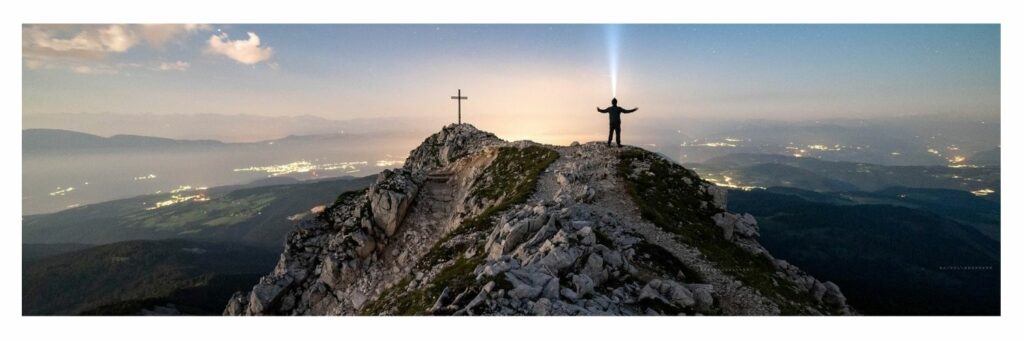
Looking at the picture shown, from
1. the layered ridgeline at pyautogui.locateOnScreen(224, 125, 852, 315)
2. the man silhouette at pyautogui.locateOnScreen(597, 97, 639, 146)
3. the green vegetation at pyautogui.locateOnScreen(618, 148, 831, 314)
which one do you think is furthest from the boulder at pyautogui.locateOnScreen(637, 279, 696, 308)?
the man silhouette at pyautogui.locateOnScreen(597, 97, 639, 146)

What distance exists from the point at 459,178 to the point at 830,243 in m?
225

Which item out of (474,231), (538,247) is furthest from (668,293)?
(474,231)

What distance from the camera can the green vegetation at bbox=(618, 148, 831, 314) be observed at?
1822 centimetres

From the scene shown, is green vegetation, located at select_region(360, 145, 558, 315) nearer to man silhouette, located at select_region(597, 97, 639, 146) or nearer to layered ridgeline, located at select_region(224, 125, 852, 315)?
layered ridgeline, located at select_region(224, 125, 852, 315)

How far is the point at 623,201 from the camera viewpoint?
84.6 feet

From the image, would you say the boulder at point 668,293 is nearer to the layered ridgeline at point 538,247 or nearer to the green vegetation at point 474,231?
the layered ridgeline at point 538,247

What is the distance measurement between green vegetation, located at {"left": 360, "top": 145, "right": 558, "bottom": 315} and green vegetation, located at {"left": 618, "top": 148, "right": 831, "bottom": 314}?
8423 millimetres

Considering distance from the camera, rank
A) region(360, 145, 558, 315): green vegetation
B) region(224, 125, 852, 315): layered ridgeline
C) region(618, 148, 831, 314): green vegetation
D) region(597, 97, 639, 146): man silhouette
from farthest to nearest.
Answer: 1. region(597, 97, 639, 146): man silhouette
2. region(618, 148, 831, 314): green vegetation
3. region(360, 145, 558, 315): green vegetation
4. region(224, 125, 852, 315): layered ridgeline

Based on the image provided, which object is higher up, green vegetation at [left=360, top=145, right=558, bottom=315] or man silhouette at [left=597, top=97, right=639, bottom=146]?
man silhouette at [left=597, top=97, right=639, bottom=146]

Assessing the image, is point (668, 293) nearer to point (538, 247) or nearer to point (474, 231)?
point (538, 247)

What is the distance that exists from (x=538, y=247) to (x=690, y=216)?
45.9 ft

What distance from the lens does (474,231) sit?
25672mm

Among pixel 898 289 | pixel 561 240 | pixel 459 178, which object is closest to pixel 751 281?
pixel 561 240
